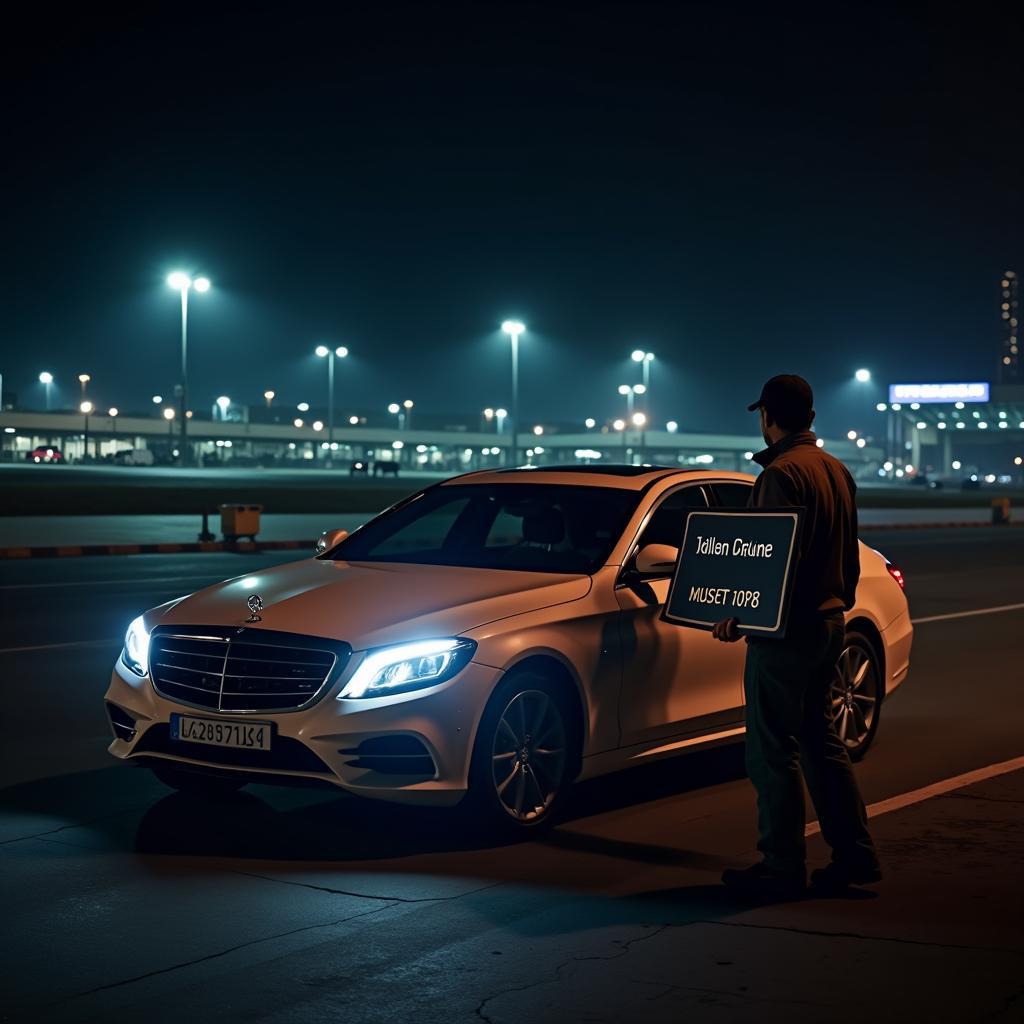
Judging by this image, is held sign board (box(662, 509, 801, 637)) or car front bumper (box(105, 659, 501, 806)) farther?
car front bumper (box(105, 659, 501, 806))

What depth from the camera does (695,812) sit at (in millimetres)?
7742

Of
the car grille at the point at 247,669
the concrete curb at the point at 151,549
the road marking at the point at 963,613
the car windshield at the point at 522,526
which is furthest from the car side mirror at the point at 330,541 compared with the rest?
the concrete curb at the point at 151,549

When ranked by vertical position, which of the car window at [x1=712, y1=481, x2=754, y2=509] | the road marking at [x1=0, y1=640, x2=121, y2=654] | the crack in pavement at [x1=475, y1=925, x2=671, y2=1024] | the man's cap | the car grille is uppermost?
the man's cap

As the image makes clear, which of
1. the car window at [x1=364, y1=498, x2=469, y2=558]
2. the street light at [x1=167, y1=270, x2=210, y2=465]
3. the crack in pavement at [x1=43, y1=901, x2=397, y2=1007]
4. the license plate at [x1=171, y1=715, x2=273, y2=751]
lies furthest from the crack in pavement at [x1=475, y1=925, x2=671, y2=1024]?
the street light at [x1=167, y1=270, x2=210, y2=465]

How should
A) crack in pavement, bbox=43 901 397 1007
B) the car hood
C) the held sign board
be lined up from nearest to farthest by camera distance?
crack in pavement, bbox=43 901 397 1007, the held sign board, the car hood

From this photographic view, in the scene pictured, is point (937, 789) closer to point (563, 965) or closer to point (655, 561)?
point (655, 561)

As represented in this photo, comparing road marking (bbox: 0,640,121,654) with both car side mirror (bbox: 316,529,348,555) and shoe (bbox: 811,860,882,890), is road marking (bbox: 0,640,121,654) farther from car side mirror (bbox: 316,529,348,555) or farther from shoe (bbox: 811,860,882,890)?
shoe (bbox: 811,860,882,890)

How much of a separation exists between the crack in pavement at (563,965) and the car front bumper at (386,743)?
128 centimetres

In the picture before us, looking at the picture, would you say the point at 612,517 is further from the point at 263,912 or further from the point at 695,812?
the point at 263,912

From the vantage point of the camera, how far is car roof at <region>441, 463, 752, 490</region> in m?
8.45

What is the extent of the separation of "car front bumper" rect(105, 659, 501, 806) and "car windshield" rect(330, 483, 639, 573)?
1.27 metres

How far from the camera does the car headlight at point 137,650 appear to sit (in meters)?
7.38

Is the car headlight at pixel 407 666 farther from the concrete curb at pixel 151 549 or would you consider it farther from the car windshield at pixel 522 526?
the concrete curb at pixel 151 549

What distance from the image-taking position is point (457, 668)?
22.2 feet
